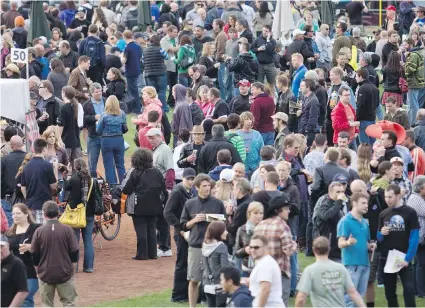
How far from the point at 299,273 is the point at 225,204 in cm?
161

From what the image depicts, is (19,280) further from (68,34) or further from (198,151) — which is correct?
(68,34)

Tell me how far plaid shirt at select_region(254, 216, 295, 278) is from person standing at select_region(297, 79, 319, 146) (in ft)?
23.9

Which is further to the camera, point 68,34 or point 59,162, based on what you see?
point 68,34

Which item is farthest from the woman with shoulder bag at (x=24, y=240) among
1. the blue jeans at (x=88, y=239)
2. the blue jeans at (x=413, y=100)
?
the blue jeans at (x=413, y=100)

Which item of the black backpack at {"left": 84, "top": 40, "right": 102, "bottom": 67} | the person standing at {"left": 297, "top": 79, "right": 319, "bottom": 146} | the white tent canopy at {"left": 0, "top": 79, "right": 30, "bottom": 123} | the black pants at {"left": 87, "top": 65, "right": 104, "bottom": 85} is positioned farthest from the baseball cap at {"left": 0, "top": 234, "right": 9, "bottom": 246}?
the black pants at {"left": 87, "top": 65, "right": 104, "bottom": 85}

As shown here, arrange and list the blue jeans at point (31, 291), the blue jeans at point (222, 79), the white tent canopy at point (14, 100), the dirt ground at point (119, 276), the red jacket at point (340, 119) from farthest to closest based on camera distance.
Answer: the blue jeans at point (222, 79), the red jacket at point (340, 119), the white tent canopy at point (14, 100), the dirt ground at point (119, 276), the blue jeans at point (31, 291)

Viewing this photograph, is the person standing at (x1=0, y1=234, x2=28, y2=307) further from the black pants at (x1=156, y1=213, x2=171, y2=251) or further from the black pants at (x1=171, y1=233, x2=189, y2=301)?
the black pants at (x1=156, y1=213, x2=171, y2=251)

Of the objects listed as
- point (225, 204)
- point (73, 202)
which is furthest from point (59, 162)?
point (225, 204)

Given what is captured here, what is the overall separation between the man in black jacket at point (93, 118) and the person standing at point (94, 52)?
18.6ft

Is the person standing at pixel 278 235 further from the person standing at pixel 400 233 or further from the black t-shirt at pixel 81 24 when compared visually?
the black t-shirt at pixel 81 24

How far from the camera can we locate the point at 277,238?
1359cm

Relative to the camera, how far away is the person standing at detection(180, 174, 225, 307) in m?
14.6

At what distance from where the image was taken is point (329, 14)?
3241 cm

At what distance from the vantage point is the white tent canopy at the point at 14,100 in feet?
61.8
